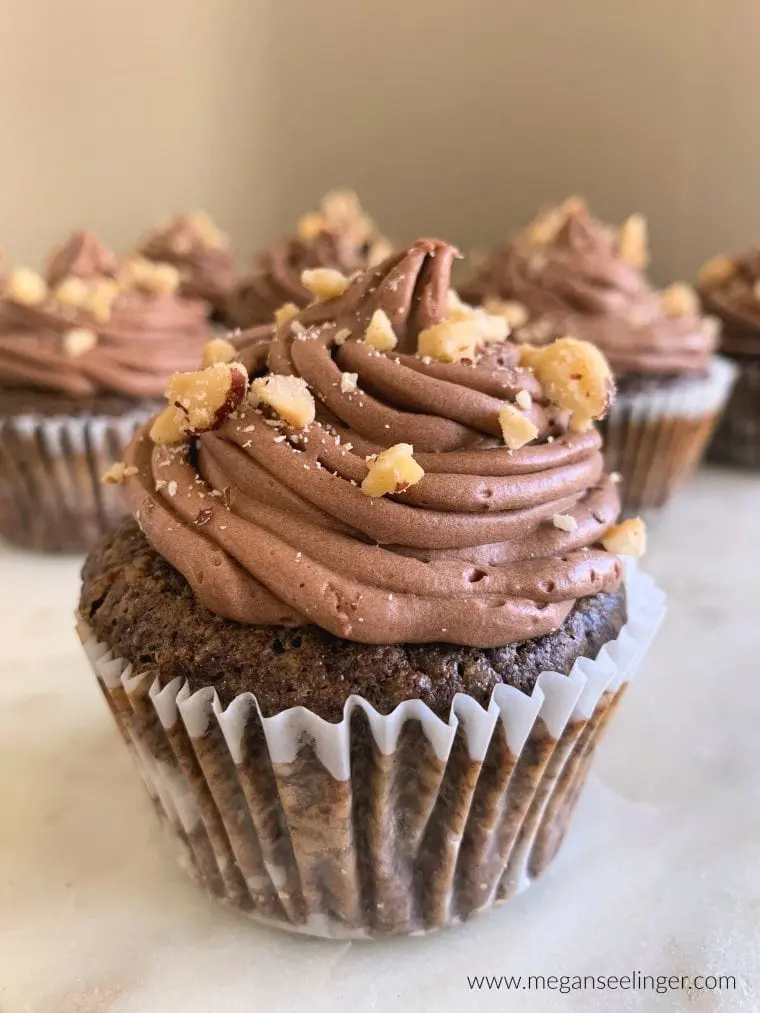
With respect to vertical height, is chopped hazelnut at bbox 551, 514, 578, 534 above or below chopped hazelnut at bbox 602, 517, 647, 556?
above

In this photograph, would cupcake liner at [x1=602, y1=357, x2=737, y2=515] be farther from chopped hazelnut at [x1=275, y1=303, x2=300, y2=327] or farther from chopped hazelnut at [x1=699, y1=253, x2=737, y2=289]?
chopped hazelnut at [x1=275, y1=303, x2=300, y2=327]

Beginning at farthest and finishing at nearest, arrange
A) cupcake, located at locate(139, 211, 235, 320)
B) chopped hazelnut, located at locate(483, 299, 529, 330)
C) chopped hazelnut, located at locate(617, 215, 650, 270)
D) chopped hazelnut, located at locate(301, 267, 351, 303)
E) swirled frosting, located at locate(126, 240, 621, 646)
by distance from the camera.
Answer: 1. cupcake, located at locate(139, 211, 235, 320)
2. chopped hazelnut, located at locate(617, 215, 650, 270)
3. chopped hazelnut, located at locate(483, 299, 529, 330)
4. chopped hazelnut, located at locate(301, 267, 351, 303)
5. swirled frosting, located at locate(126, 240, 621, 646)

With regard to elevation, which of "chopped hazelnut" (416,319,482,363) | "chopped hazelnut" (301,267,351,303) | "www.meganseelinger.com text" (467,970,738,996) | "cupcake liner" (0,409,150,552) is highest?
"chopped hazelnut" (301,267,351,303)

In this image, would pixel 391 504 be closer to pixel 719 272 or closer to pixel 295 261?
pixel 295 261

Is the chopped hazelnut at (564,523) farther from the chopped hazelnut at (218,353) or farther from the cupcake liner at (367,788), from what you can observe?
the chopped hazelnut at (218,353)

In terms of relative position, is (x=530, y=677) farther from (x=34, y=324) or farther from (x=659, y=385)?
(x=34, y=324)

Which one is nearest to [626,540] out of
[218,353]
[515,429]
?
[515,429]

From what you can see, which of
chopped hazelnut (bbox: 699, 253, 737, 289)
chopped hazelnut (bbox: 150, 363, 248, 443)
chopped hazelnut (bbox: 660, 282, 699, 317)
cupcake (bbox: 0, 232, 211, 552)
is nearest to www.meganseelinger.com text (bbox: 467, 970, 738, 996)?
chopped hazelnut (bbox: 150, 363, 248, 443)
